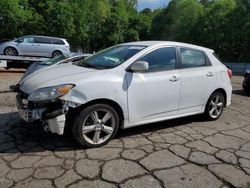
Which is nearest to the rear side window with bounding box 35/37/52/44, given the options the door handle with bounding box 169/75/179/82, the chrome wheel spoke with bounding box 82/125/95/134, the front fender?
the door handle with bounding box 169/75/179/82

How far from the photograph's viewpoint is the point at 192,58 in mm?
5391

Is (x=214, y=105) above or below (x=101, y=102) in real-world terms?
below

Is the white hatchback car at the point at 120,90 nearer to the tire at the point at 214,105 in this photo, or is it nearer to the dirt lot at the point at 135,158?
the tire at the point at 214,105

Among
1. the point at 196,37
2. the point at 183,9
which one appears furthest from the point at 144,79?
the point at 183,9

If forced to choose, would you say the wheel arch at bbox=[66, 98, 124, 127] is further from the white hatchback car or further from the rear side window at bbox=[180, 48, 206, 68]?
the rear side window at bbox=[180, 48, 206, 68]

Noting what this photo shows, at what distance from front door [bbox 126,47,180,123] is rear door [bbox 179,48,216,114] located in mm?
182

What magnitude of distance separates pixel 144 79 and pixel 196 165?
1.54 m

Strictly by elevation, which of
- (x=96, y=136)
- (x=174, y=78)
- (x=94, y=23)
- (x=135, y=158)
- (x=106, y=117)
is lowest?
(x=135, y=158)

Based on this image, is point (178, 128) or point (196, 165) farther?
point (178, 128)

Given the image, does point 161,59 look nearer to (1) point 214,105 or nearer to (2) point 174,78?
(2) point 174,78

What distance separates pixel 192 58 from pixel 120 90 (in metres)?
1.84

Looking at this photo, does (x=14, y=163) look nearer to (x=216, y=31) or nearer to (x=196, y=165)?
(x=196, y=165)

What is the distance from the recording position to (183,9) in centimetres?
4212

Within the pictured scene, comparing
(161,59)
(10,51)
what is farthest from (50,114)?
(10,51)
